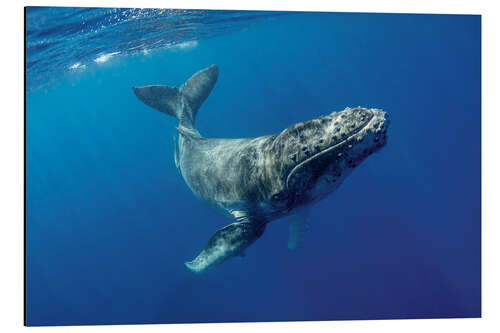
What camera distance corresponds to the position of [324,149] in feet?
12.7

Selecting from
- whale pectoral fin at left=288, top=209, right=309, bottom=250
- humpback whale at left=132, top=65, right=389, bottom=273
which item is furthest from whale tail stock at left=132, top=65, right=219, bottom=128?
whale pectoral fin at left=288, top=209, right=309, bottom=250

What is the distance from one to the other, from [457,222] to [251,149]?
902 centimetres

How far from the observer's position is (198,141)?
791 cm

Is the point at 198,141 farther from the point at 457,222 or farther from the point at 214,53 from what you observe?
the point at 214,53

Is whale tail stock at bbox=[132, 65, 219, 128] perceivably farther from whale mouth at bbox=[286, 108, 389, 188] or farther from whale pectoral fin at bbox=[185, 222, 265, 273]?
whale mouth at bbox=[286, 108, 389, 188]

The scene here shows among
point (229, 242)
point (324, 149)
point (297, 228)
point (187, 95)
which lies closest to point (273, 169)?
point (324, 149)

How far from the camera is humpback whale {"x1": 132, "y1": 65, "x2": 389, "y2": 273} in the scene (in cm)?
367

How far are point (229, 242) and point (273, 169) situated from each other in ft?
5.35

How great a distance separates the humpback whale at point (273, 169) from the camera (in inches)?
144

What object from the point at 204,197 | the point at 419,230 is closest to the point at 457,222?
the point at 419,230

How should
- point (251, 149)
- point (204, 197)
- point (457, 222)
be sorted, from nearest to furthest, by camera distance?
1. point (251, 149)
2. point (204, 197)
3. point (457, 222)

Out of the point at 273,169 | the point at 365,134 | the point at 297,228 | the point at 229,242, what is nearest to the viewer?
the point at 365,134

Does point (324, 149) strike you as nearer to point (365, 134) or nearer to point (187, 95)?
A: point (365, 134)

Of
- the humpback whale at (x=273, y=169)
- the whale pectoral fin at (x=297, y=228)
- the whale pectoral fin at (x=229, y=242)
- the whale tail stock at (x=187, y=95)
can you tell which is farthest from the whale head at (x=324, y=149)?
the whale tail stock at (x=187, y=95)
